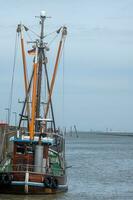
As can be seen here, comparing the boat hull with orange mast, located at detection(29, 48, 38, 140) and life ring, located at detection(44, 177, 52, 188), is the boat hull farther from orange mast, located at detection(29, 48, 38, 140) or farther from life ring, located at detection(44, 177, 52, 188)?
orange mast, located at detection(29, 48, 38, 140)

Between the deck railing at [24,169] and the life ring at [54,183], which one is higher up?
the deck railing at [24,169]

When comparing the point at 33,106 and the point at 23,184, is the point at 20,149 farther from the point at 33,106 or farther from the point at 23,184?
the point at 23,184

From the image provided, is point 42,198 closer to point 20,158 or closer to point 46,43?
point 20,158

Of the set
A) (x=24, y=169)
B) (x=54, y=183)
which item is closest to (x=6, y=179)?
(x=24, y=169)

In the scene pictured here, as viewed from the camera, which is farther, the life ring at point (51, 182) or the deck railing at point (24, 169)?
the deck railing at point (24, 169)

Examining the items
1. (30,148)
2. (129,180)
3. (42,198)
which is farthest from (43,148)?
(129,180)

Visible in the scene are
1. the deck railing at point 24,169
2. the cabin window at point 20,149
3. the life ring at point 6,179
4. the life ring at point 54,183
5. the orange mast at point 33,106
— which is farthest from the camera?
the cabin window at point 20,149

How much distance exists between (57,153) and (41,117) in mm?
2863

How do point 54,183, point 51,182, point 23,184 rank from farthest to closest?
point 54,183
point 51,182
point 23,184

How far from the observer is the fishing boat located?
40312 millimetres

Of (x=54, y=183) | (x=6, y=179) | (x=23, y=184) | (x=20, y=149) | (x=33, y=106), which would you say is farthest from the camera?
(x=33, y=106)

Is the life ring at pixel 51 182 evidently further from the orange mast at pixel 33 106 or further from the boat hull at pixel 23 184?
the orange mast at pixel 33 106

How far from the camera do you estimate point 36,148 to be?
136 feet

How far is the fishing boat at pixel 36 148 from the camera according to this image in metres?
40.3
